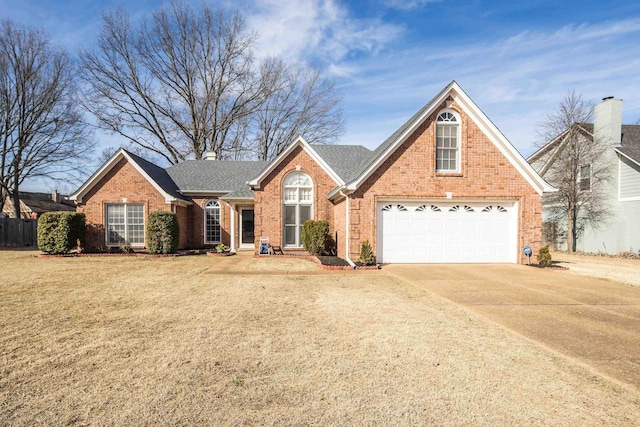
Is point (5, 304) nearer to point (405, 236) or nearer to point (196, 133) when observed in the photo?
point (405, 236)

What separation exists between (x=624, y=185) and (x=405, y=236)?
1369 cm

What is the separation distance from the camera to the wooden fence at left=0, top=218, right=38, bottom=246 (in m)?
25.2

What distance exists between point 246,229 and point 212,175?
484cm

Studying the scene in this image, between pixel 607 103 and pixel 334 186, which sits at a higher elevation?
pixel 607 103

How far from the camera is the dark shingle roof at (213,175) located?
69.2 ft

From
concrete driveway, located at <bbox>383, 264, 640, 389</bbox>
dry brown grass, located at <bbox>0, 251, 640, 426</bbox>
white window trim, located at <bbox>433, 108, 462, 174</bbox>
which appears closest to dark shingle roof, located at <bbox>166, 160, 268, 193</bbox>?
white window trim, located at <bbox>433, 108, 462, 174</bbox>

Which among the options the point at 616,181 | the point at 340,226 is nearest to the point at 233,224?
the point at 340,226

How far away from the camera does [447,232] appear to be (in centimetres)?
1391

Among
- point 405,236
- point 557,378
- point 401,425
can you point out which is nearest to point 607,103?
point 405,236

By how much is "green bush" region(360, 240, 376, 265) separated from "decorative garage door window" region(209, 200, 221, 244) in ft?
35.9

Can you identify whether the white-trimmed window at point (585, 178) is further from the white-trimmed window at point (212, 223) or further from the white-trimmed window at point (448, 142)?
the white-trimmed window at point (212, 223)

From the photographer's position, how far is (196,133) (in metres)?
33.3

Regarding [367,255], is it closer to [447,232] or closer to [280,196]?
[447,232]

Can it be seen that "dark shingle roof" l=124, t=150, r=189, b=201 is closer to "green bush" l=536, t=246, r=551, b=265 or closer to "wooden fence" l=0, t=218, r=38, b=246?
"wooden fence" l=0, t=218, r=38, b=246
